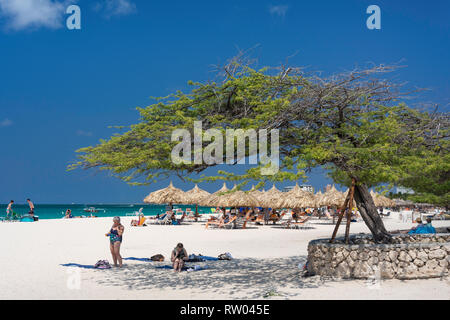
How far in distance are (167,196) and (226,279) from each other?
2603 centimetres

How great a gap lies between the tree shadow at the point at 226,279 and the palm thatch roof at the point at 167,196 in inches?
905

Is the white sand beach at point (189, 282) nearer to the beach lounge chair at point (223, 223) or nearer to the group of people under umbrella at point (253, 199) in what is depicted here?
the beach lounge chair at point (223, 223)

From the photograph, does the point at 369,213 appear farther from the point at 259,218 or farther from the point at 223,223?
the point at 259,218

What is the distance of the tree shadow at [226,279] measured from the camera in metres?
8.23

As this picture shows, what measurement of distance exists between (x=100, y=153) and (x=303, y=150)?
4.19m

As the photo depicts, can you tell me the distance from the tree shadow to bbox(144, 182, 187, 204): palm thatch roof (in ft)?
75.4

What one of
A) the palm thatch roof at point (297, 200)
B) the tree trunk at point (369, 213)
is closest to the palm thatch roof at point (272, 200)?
the palm thatch roof at point (297, 200)

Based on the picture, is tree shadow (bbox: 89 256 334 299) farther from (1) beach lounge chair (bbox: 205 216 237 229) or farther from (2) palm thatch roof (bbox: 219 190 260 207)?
(2) palm thatch roof (bbox: 219 190 260 207)

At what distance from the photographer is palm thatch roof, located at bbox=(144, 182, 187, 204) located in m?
34.8

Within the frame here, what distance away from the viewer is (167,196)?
35.0 meters

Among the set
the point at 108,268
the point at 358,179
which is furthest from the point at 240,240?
the point at 358,179
